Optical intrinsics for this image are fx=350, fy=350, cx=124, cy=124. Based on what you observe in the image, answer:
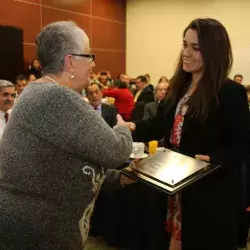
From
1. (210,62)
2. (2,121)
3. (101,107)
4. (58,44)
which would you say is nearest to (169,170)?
(210,62)

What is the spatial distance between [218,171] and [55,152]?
81cm

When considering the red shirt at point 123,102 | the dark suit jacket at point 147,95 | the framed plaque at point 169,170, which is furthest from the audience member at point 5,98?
the dark suit jacket at point 147,95

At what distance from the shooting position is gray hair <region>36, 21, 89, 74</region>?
1103 mm

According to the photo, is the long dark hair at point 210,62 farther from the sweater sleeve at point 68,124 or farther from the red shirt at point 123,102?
the red shirt at point 123,102

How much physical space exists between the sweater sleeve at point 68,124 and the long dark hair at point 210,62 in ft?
2.04

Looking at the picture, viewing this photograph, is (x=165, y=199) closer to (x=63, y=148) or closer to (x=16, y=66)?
(x=63, y=148)

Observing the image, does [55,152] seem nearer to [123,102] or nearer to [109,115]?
[109,115]

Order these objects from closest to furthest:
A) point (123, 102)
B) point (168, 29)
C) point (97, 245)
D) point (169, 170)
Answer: point (169, 170), point (97, 245), point (123, 102), point (168, 29)

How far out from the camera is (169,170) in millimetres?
1431

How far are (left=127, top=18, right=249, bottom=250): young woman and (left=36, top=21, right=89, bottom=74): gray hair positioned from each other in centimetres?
61

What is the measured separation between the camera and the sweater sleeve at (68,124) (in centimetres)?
101

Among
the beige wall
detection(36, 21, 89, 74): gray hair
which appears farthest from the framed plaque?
the beige wall

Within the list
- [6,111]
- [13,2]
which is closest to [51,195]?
[6,111]

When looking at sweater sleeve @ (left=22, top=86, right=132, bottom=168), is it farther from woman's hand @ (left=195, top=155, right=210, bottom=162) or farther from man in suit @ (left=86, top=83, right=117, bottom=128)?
man in suit @ (left=86, top=83, right=117, bottom=128)
